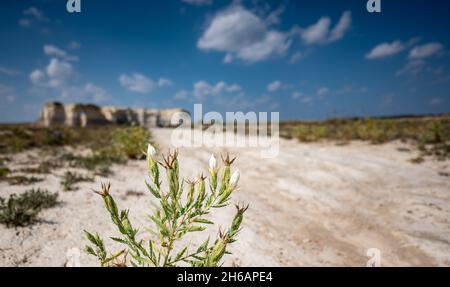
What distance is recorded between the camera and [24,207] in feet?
13.1

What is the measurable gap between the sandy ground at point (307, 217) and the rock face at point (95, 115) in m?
24.6

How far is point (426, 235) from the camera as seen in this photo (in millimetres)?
4113

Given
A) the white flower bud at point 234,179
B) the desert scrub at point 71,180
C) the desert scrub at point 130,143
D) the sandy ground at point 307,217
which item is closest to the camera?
the white flower bud at point 234,179

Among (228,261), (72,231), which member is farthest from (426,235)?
(72,231)

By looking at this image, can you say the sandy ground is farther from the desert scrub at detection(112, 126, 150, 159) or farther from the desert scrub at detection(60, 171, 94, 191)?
the desert scrub at detection(112, 126, 150, 159)

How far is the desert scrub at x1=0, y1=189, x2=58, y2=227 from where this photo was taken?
3668mm

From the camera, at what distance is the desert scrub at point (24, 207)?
3668mm

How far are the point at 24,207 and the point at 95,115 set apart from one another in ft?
140

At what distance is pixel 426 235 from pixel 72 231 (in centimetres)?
481

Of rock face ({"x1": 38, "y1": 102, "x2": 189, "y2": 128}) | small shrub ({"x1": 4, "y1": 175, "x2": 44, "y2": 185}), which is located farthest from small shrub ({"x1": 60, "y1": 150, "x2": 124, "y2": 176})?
rock face ({"x1": 38, "y1": 102, "x2": 189, "y2": 128})

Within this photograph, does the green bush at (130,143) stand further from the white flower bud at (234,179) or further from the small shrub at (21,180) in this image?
the white flower bud at (234,179)

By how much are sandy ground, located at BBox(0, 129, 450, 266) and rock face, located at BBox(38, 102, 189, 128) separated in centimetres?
2461

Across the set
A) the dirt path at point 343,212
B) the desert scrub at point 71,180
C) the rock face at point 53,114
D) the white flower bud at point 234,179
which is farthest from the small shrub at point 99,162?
the rock face at point 53,114
